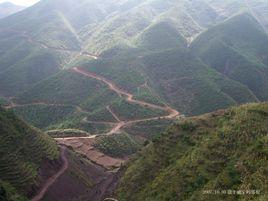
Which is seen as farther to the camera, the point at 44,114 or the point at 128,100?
the point at 44,114

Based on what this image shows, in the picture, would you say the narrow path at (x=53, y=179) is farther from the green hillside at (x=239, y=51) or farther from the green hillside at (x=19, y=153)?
the green hillside at (x=239, y=51)

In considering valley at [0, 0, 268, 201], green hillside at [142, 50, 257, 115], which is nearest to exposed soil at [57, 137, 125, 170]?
valley at [0, 0, 268, 201]

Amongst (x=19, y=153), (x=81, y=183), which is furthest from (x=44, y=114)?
(x=19, y=153)

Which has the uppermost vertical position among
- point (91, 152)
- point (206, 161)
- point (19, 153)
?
point (19, 153)

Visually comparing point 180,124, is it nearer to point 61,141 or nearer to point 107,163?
point 107,163

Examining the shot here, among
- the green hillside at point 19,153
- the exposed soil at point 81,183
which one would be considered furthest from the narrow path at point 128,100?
the green hillside at point 19,153

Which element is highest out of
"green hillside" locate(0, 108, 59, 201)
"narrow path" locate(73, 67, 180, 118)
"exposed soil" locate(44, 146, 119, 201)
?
"green hillside" locate(0, 108, 59, 201)

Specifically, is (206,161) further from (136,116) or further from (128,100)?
(128,100)

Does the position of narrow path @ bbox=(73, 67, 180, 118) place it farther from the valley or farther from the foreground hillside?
the foreground hillside
